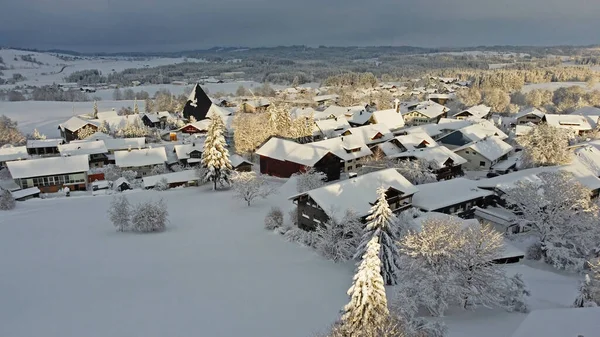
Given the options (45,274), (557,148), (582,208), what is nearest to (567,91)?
(557,148)

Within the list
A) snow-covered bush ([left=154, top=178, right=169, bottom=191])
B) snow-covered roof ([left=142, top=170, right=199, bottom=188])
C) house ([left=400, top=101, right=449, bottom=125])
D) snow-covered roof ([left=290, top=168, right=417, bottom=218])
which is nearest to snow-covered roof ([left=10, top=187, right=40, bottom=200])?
snow-covered roof ([left=142, top=170, right=199, bottom=188])

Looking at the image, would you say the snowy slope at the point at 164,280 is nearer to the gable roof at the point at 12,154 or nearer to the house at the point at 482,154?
the gable roof at the point at 12,154

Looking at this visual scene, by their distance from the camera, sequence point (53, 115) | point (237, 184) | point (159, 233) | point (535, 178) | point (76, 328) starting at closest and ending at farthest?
point (76, 328) → point (159, 233) → point (535, 178) → point (237, 184) → point (53, 115)

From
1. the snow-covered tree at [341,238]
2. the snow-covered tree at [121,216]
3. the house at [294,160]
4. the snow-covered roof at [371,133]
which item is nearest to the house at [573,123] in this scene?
the snow-covered roof at [371,133]

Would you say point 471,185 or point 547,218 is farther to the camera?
point 471,185

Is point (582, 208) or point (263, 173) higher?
point (582, 208)

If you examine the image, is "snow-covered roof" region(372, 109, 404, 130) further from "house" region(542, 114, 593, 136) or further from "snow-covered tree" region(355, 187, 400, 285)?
"snow-covered tree" region(355, 187, 400, 285)

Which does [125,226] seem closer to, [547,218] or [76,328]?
[76,328]
